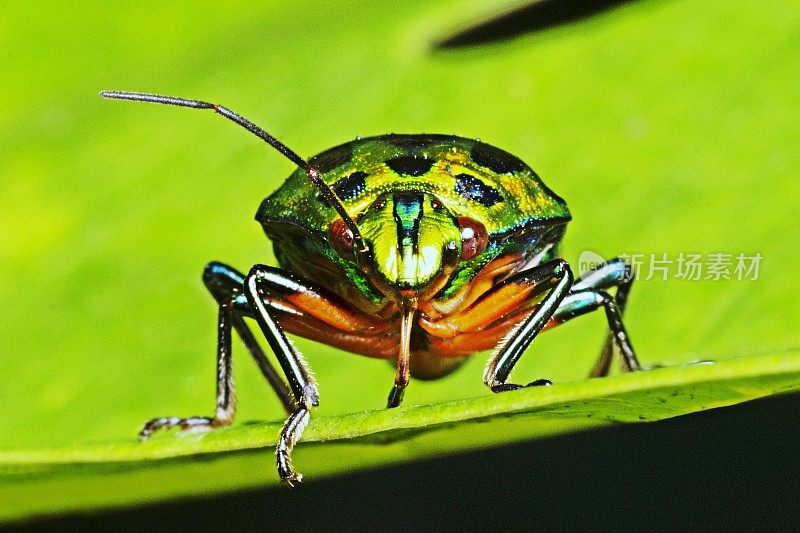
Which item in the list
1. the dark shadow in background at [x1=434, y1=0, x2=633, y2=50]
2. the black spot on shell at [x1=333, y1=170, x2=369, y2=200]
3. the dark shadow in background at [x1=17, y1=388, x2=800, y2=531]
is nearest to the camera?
the black spot on shell at [x1=333, y1=170, x2=369, y2=200]

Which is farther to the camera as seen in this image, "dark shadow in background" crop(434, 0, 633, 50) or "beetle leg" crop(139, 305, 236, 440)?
"dark shadow in background" crop(434, 0, 633, 50)

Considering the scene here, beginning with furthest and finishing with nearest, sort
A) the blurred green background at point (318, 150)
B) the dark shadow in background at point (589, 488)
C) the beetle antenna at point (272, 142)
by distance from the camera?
the dark shadow in background at point (589, 488)
the blurred green background at point (318, 150)
the beetle antenna at point (272, 142)

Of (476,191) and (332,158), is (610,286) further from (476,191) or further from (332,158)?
(332,158)

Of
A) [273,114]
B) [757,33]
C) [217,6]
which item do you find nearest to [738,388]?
[757,33]

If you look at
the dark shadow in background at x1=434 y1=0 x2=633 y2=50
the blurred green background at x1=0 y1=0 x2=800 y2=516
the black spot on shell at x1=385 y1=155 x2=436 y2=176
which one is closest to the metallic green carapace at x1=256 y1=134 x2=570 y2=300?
the black spot on shell at x1=385 y1=155 x2=436 y2=176

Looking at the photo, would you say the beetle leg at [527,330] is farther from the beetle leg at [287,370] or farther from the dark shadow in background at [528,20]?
the dark shadow in background at [528,20]

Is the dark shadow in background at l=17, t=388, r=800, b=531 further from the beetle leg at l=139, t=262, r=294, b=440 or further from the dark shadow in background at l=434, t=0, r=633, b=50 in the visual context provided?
the dark shadow in background at l=434, t=0, r=633, b=50

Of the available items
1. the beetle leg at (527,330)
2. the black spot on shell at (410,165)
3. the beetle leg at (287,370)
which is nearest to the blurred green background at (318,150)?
the beetle leg at (527,330)
